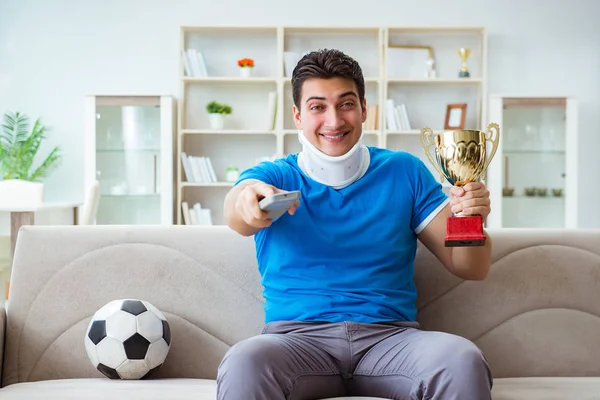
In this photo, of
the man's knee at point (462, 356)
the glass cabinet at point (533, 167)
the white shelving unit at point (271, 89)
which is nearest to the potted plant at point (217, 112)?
the white shelving unit at point (271, 89)

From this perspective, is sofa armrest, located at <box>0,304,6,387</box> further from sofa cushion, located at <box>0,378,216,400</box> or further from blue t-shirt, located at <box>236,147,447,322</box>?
blue t-shirt, located at <box>236,147,447,322</box>

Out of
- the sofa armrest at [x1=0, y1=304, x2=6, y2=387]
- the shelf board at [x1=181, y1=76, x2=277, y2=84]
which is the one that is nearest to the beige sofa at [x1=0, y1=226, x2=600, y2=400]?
the sofa armrest at [x1=0, y1=304, x2=6, y2=387]

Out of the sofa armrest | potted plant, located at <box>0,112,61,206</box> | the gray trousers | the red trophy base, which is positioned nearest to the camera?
the gray trousers

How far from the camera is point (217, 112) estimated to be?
5.41 metres

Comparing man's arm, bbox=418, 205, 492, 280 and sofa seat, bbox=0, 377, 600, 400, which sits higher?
man's arm, bbox=418, 205, 492, 280

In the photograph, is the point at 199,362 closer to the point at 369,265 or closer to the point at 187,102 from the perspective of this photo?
the point at 369,265

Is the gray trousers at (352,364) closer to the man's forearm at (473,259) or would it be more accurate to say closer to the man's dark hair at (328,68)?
the man's forearm at (473,259)

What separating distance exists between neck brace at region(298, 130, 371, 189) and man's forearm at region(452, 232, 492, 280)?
325 millimetres

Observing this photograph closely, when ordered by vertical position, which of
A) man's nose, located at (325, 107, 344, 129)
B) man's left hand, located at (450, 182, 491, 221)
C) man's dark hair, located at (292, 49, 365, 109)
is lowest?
man's left hand, located at (450, 182, 491, 221)

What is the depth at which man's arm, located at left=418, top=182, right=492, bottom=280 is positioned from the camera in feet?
5.23

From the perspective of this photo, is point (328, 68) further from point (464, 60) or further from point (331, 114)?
point (464, 60)

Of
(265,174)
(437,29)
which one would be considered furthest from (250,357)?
(437,29)

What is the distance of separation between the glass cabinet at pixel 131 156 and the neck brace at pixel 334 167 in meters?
3.60

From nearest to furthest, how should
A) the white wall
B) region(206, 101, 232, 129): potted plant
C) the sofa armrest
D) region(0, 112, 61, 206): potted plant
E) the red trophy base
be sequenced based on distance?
the red trophy base, the sofa armrest, region(0, 112, 61, 206): potted plant, region(206, 101, 232, 129): potted plant, the white wall
